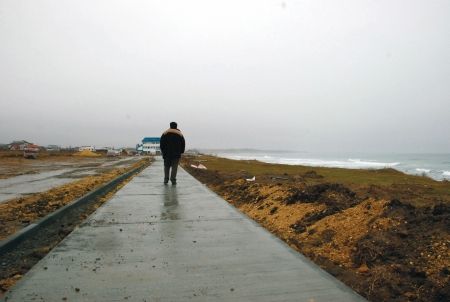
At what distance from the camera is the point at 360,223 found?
563 cm

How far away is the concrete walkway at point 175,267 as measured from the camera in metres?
2.93

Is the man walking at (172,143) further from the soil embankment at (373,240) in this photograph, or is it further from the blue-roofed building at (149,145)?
the blue-roofed building at (149,145)

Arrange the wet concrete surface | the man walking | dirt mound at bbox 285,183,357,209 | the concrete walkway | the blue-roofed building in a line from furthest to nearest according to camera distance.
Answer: the blue-roofed building < the man walking < the wet concrete surface < dirt mound at bbox 285,183,357,209 < the concrete walkway

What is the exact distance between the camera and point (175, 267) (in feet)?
11.8

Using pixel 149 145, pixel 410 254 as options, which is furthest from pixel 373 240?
pixel 149 145

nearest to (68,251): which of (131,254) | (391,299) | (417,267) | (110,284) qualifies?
(131,254)

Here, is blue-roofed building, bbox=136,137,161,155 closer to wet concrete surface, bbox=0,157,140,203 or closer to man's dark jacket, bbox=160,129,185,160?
wet concrete surface, bbox=0,157,140,203

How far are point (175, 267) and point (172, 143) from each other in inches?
324

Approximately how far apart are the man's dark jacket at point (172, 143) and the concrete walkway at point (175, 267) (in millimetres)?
5746

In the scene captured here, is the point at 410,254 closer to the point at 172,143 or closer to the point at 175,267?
the point at 175,267

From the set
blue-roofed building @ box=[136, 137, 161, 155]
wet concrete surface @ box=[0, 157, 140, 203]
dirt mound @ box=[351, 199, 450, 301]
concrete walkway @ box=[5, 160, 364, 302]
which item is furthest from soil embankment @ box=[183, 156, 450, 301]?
blue-roofed building @ box=[136, 137, 161, 155]

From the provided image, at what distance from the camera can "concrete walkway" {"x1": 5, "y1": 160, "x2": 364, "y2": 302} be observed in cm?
293

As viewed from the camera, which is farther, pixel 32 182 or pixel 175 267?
pixel 32 182

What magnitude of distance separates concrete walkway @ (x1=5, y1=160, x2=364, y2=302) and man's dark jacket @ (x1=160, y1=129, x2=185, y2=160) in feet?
18.9
